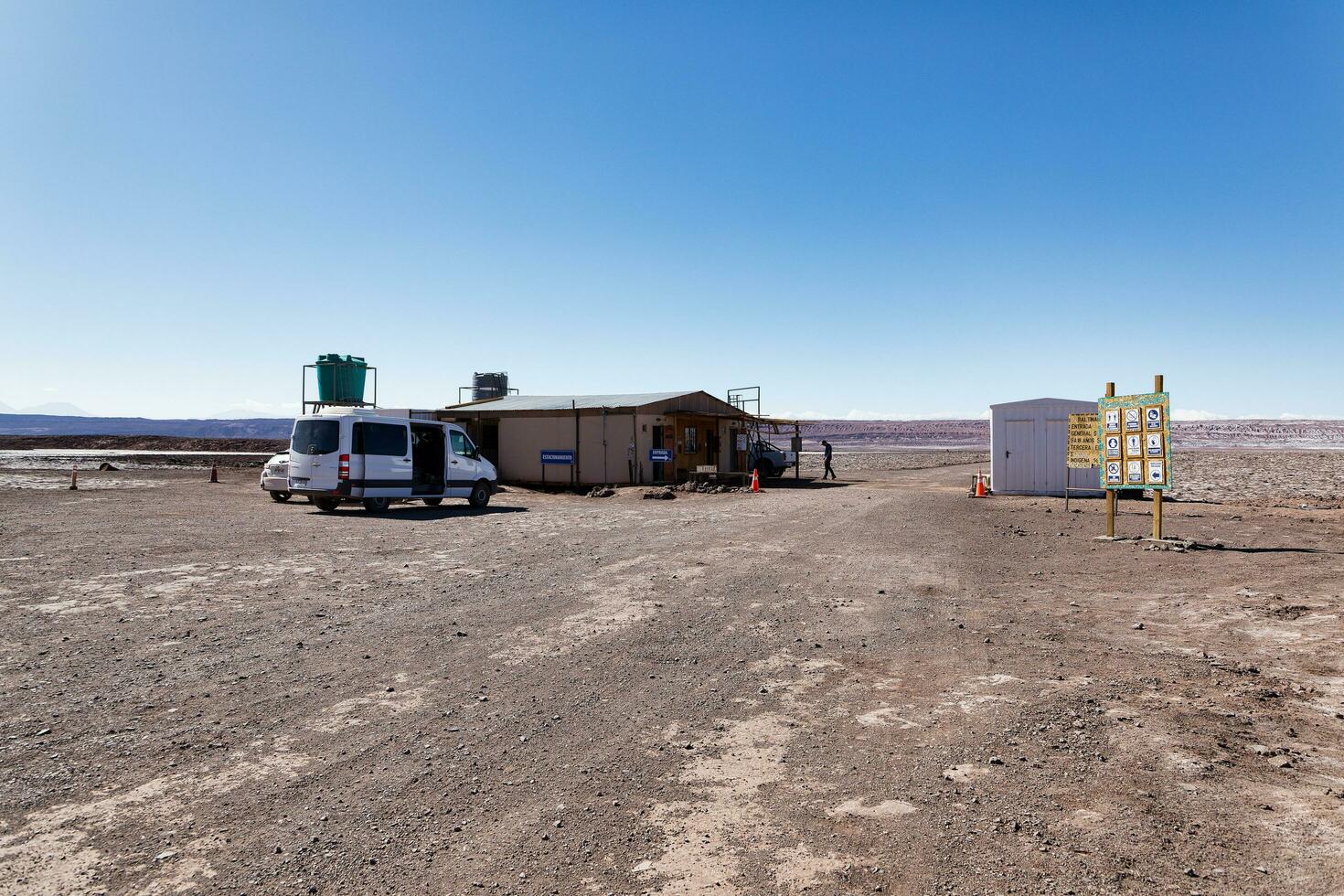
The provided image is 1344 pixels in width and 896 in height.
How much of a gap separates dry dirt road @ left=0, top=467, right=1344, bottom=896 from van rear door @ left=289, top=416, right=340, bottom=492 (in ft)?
21.5

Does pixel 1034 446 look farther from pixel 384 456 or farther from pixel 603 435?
pixel 384 456

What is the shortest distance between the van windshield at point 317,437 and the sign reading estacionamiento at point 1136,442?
1456cm

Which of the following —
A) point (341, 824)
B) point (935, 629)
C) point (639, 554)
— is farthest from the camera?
point (639, 554)

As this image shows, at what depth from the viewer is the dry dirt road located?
3277mm

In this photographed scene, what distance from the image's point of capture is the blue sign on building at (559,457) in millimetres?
28766

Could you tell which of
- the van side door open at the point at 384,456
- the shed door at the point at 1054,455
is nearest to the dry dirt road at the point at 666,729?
the van side door open at the point at 384,456

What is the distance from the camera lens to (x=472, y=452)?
65.4 ft

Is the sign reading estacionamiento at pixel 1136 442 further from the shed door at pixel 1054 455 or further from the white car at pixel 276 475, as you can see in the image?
the white car at pixel 276 475

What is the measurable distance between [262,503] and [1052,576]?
58.0ft

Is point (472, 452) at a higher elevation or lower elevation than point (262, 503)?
higher

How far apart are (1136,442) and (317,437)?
50.7 ft

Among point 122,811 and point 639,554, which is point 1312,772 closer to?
point 122,811

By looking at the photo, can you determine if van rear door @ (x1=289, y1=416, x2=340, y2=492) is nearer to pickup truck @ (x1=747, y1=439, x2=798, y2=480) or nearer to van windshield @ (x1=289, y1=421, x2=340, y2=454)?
van windshield @ (x1=289, y1=421, x2=340, y2=454)

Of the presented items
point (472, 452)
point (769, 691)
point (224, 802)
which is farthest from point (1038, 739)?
point (472, 452)
